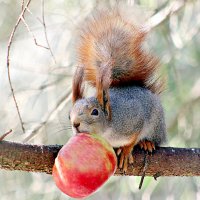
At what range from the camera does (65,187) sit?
6.33 ft

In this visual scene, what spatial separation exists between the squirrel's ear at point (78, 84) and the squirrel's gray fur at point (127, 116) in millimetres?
29

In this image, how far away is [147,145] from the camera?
248cm

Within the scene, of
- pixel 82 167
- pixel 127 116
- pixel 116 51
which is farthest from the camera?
pixel 116 51

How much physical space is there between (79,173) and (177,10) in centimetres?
162

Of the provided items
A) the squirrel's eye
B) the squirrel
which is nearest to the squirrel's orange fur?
the squirrel

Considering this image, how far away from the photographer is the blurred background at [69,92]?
3.43 metres

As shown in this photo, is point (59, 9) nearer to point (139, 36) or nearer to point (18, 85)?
point (18, 85)

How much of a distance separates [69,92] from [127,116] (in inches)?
31.0

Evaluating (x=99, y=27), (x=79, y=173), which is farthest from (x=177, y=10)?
(x=79, y=173)

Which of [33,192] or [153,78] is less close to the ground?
[153,78]

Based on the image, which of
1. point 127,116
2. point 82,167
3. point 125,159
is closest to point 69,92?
point 127,116

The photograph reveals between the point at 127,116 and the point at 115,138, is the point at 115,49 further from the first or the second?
the point at 115,138

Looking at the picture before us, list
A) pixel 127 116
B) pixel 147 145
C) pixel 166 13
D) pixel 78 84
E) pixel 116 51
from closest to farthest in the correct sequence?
pixel 78 84 < pixel 147 145 < pixel 127 116 < pixel 116 51 < pixel 166 13

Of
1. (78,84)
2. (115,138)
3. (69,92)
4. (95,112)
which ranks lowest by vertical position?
(69,92)
